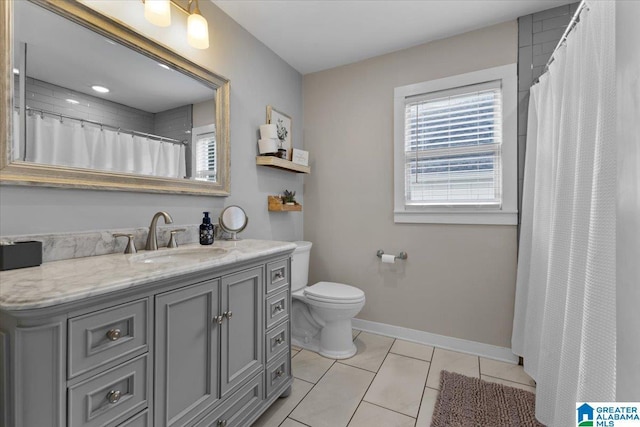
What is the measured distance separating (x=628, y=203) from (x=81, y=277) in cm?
137

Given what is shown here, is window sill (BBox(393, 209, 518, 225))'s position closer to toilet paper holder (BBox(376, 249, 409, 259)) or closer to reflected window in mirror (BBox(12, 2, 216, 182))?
toilet paper holder (BBox(376, 249, 409, 259))

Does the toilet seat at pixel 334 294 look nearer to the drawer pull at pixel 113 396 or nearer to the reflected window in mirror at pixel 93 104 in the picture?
the reflected window in mirror at pixel 93 104

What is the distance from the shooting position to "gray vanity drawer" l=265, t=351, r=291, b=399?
1.58 metres

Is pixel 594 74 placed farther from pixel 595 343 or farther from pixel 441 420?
pixel 441 420

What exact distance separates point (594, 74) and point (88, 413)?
6.73 ft

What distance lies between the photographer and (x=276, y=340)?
1652 millimetres

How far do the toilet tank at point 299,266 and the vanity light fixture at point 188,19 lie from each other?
1.59m

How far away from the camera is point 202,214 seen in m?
1.88

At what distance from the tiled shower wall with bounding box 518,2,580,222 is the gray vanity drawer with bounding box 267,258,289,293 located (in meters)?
1.74

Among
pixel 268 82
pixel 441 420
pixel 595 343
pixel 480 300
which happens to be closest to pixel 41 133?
pixel 268 82

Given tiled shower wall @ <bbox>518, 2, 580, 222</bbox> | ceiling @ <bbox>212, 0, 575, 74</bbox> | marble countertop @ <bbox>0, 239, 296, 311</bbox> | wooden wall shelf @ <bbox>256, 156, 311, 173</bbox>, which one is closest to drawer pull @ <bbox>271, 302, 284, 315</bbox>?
marble countertop @ <bbox>0, 239, 296, 311</bbox>

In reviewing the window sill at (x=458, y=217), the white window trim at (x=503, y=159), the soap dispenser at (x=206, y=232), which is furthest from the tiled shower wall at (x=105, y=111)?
the window sill at (x=458, y=217)

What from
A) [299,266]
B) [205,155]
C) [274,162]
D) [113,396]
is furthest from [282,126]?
[113,396]

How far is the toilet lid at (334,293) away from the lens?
212 cm
